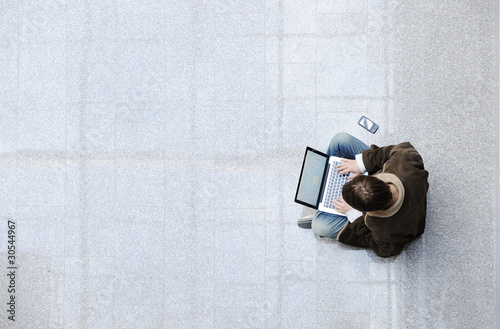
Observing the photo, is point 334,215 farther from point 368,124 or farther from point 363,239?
point 368,124

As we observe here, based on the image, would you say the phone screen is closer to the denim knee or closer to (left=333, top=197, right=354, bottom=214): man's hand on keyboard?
(left=333, top=197, right=354, bottom=214): man's hand on keyboard

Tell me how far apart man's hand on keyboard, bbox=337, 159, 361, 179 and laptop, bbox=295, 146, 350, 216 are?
0.04 m

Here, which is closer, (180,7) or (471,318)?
(471,318)

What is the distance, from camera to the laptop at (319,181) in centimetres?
230

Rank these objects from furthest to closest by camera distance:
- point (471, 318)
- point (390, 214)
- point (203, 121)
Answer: point (203, 121), point (471, 318), point (390, 214)

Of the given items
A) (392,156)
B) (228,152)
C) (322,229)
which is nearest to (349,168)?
(392,156)

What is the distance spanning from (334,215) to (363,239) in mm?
217

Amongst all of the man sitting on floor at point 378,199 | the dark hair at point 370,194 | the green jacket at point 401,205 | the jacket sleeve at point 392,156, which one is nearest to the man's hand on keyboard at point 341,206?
the man sitting on floor at point 378,199

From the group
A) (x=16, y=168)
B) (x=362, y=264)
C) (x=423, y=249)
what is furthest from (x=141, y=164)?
(x=423, y=249)

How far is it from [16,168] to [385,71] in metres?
2.63

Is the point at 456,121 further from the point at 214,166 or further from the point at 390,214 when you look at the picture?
the point at 214,166

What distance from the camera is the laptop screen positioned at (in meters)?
2.33

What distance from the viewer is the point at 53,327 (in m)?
2.58

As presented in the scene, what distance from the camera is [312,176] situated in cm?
234
